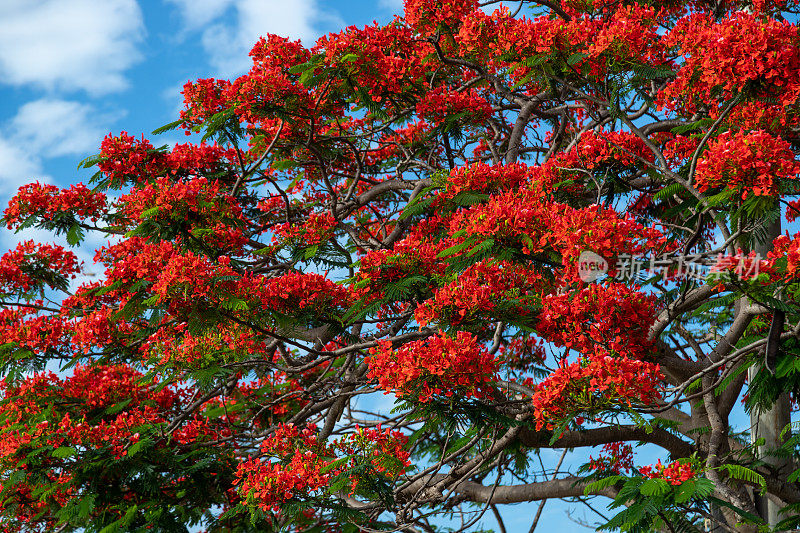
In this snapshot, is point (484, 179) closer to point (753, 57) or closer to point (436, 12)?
point (436, 12)

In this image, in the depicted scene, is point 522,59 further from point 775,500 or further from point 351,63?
point 775,500

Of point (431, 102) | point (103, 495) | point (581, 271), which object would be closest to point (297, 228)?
point (431, 102)

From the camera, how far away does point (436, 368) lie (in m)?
4.42

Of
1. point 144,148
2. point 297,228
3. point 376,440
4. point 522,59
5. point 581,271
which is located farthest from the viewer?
point 144,148

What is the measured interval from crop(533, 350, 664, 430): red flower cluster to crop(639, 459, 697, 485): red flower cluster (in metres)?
0.68

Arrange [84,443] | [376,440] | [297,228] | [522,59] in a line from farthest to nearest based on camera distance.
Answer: [297,228]
[84,443]
[522,59]
[376,440]

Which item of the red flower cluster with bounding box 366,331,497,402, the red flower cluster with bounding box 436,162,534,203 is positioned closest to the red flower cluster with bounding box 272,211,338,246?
the red flower cluster with bounding box 436,162,534,203

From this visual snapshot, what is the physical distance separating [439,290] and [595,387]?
3.98 ft

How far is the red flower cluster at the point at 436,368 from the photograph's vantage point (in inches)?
174

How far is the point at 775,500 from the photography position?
23.5 ft

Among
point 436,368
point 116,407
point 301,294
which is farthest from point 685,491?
point 116,407

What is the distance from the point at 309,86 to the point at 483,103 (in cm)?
186

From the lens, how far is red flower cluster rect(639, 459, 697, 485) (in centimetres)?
463

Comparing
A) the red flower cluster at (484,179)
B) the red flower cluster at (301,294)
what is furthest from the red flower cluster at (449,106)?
the red flower cluster at (301,294)
